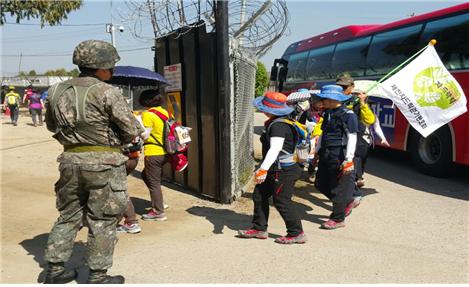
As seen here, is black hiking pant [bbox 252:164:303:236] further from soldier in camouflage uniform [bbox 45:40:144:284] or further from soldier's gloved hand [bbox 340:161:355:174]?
soldier in camouflage uniform [bbox 45:40:144:284]

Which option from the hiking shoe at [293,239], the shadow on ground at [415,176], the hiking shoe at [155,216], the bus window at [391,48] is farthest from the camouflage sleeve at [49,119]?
the bus window at [391,48]

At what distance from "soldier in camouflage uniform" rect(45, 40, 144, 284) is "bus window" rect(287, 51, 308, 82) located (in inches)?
438

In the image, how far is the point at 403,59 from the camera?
9305 millimetres

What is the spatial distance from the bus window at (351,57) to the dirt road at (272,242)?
402 cm

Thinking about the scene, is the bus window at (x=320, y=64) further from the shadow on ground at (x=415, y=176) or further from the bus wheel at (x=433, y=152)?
the bus wheel at (x=433, y=152)

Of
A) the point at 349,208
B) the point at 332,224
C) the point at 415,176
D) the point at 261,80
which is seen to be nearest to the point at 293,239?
the point at 332,224

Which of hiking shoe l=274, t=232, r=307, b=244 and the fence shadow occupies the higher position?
hiking shoe l=274, t=232, r=307, b=244

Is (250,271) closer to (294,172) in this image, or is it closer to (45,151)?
(294,172)

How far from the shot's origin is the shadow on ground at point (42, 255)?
12.9ft

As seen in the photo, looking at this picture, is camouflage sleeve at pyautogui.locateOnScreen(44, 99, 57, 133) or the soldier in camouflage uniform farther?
camouflage sleeve at pyautogui.locateOnScreen(44, 99, 57, 133)

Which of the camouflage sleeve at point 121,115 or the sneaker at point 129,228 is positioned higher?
the camouflage sleeve at point 121,115

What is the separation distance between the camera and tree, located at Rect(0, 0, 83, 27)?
60.4 ft

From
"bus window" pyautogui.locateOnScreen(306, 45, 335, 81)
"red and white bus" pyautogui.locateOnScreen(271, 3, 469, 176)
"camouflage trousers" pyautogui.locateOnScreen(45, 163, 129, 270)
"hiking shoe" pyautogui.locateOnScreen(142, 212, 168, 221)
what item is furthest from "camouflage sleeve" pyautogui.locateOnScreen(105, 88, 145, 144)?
"bus window" pyautogui.locateOnScreen(306, 45, 335, 81)

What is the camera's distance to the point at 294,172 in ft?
15.8
